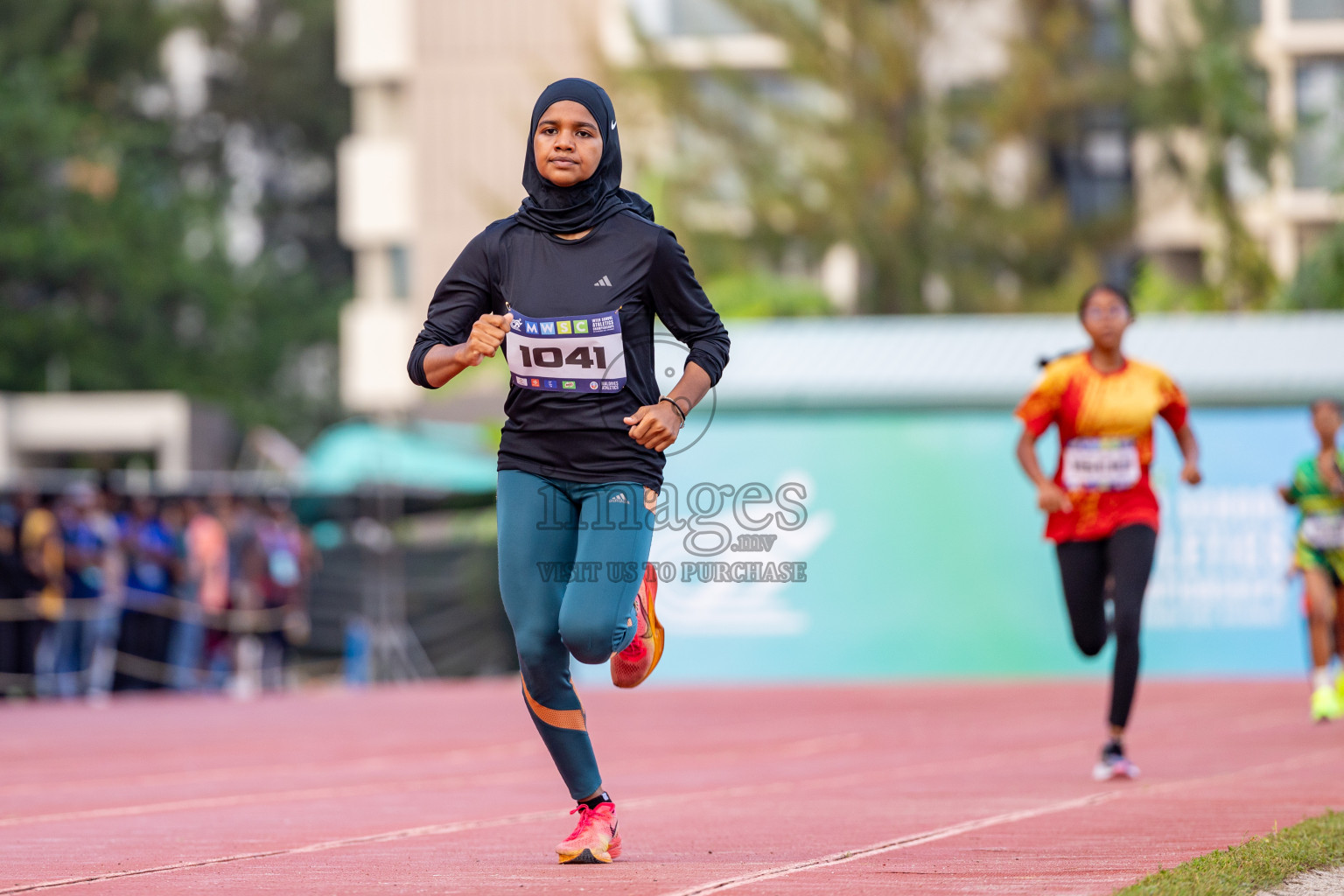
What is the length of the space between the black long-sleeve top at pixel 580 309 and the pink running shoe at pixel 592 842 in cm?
100

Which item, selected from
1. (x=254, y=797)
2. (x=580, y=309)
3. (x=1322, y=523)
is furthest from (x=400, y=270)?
(x=580, y=309)

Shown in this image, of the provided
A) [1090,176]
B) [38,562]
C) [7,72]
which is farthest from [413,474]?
[7,72]

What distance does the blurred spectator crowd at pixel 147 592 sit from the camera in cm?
2092

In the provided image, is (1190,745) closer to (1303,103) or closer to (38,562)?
(38,562)

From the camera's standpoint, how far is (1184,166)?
3741 centimetres

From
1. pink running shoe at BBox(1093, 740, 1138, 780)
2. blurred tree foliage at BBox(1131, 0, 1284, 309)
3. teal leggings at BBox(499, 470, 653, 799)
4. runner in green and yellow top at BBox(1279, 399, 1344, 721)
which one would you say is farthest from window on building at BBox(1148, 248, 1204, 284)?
teal leggings at BBox(499, 470, 653, 799)

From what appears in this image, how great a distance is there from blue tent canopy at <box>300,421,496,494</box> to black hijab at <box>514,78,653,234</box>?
65.1 feet

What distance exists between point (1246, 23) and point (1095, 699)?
2184cm

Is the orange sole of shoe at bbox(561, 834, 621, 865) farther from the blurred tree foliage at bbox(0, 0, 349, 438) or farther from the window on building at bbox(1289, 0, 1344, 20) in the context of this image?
the blurred tree foliage at bbox(0, 0, 349, 438)

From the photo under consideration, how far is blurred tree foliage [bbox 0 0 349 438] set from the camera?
4875cm

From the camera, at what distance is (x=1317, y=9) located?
41.8m

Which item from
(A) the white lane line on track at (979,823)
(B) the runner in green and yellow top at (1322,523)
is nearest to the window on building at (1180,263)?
(B) the runner in green and yellow top at (1322,523)

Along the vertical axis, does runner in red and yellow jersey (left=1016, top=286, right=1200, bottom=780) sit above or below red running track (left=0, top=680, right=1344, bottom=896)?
above

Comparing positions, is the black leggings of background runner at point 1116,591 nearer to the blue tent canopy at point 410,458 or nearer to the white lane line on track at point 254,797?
the white lane line on track at point 254,797
